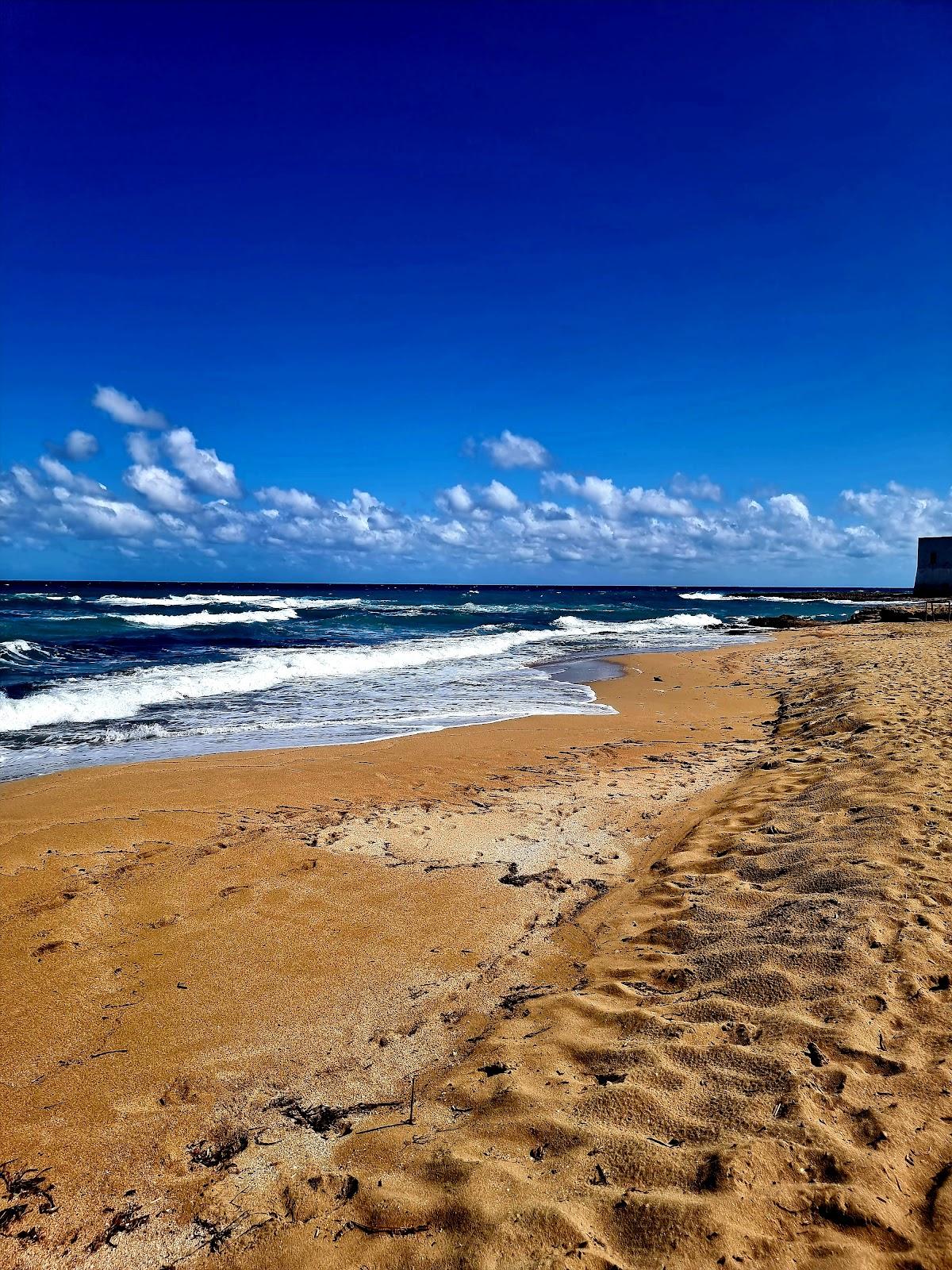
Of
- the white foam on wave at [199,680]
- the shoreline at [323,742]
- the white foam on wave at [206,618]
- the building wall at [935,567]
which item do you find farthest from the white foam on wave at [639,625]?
the building wall at [935,567]

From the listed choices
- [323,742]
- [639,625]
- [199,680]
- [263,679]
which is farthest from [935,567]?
[323,742]

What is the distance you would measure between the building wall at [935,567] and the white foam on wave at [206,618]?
4602 cm

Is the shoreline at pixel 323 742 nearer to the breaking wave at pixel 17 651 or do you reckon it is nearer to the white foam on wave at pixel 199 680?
the white foam on wave at pixel 199 680

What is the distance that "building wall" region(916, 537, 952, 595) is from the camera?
4762 centimetres

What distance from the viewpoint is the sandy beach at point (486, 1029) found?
6.69 ft

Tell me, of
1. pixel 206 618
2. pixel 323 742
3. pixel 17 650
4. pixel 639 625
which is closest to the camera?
pixel 323 742

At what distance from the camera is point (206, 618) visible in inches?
1474

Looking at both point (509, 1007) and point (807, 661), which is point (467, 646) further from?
point (509, 1007)

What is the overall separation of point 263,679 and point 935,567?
51501mm

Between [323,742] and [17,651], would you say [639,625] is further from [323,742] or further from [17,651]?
[323,742]

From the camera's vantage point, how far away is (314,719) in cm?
1132

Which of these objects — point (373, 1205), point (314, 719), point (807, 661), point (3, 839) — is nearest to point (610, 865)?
point (373, 1205)

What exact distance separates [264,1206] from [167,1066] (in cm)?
99

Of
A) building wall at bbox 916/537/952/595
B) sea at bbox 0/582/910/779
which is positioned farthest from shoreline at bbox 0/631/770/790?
building wall at bbox 916/537/952/595
